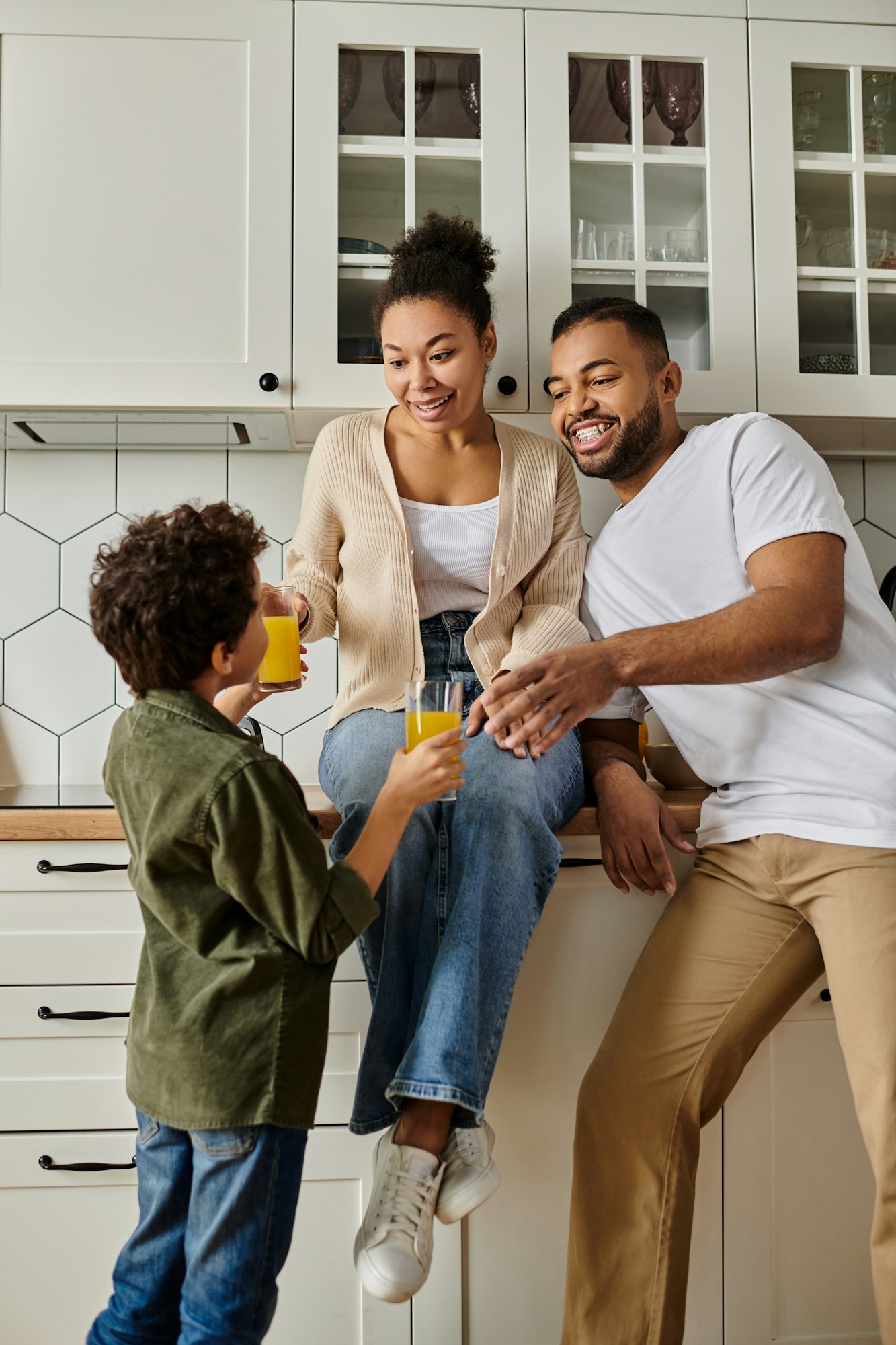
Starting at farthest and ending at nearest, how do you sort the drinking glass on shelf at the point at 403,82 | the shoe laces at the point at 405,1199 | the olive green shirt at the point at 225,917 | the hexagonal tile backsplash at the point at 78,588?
the hexagonal tile backsplash at the point at 78,588 < the drinking glass on shelf at the point at 403,82 < the shoe laces at the point at 405,1199 < the olive green shirt at the point at 225,917

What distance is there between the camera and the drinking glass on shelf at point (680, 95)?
1.78m

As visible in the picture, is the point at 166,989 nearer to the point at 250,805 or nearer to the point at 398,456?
the point at 250,805

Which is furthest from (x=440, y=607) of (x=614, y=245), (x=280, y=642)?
(x=614, y=245)

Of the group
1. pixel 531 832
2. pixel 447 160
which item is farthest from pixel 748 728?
pixel 447 160

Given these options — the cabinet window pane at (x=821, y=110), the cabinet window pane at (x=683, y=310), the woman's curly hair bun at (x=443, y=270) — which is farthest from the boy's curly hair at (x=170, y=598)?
the cabinet window pane at (x=821, y=110)

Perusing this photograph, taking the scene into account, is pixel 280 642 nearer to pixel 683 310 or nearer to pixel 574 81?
pixel 683 310

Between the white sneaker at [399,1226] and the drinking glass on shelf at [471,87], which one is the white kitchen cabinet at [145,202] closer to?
the drinking glass on shelf at [471,87]

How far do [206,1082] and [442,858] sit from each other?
39 cm

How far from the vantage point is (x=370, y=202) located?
173 cm

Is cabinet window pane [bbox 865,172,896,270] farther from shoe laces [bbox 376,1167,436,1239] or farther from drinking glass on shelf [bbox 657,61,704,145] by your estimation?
shoe laces [bbox 376,1167,436,1239]

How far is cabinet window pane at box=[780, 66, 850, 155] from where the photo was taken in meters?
1.81

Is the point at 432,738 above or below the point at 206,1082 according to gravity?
above

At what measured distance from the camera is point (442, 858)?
1241 mm

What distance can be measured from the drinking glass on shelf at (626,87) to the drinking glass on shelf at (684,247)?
185mm
